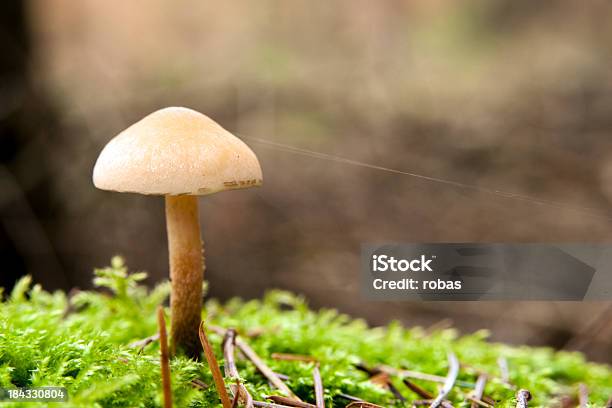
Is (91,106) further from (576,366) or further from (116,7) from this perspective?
(576,366)

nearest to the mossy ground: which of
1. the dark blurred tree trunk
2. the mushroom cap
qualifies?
the mushroom cap

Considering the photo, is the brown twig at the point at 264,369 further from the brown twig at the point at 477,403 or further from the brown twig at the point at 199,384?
the brown twig at the point at 477,403

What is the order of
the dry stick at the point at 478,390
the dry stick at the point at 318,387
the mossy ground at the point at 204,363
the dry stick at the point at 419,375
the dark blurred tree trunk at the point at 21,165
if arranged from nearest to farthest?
the mossy ground at the point at 204,363 → the dry stick at the point at 318,387 → the dry stick at the point at 478,390 → the dry stick at the point at 419,375 → the dark blurred tree trunk at the point at 21,165

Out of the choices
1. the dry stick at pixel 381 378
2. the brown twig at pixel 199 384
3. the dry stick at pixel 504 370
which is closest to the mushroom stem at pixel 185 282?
the brown twig at pixel 199 384

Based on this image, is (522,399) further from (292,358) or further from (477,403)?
(292,358)

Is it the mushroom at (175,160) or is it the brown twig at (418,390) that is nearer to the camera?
the mushroom at (175,160)

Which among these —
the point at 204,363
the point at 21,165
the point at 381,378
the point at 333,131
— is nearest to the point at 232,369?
the point at 204,363
